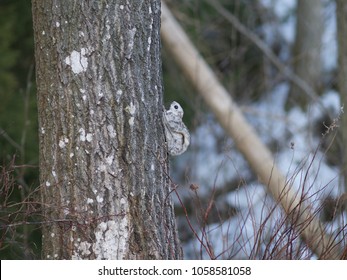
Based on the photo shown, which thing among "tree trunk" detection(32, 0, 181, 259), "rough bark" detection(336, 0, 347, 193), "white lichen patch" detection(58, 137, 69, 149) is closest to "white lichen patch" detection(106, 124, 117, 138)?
"tree trunk" detection(32, 0, 181, 259)

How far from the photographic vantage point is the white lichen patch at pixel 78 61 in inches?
102

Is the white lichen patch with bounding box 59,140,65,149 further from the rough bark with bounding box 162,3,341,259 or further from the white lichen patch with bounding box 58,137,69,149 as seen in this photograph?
the rough bark with bounding box 162,3,341,259

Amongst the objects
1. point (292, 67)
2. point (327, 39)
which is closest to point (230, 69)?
point (292, 67)

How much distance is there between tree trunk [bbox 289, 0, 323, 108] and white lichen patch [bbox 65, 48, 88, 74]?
4.78m

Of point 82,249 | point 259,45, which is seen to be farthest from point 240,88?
point 82,249

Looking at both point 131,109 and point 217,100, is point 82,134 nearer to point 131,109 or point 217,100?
point 131,109

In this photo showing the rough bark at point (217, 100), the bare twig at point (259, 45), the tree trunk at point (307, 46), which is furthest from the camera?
the tree trunk at point (307, 46)

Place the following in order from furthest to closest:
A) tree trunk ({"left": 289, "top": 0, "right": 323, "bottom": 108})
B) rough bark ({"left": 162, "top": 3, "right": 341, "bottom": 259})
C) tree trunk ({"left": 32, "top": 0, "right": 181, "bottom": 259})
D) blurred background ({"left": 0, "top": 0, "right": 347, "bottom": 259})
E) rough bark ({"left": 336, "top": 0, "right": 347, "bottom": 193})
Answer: tree trunk ({"left": 289, "top": 0, "right": 323, "bottom": 108}), blurred background ({"left": 0, "top": 0, "right": 347, "bottom": 259}), rough bark ({"left": 162, "top": 3, "right": 341, "bottom": 259}), rough bark ({"left": 336, "top": 0, "right": 347, "bottom": 193}), tree trunk ({"left": 32, "top": 0, "right": 181, "bottom": 259})

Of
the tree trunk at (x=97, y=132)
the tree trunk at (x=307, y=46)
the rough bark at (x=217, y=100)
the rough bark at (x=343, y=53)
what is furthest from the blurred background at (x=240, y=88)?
the tree trunk at (x=97, y=132)

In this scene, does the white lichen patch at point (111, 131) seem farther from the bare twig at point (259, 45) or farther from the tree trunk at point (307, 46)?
the tree trunk at point (307, 46)

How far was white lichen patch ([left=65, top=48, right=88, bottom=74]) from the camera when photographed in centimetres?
259

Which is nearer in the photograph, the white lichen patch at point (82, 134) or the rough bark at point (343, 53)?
the white lichen patch at point (82, 134)

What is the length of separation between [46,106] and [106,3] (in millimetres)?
490

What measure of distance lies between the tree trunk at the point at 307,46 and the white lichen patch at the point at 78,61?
4.78 metres
